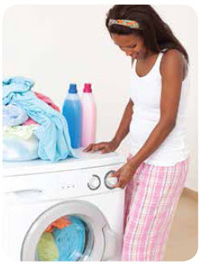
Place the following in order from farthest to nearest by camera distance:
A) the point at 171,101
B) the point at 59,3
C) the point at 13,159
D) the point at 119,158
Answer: the point at 59,3 → the point at 119,158 → the point at 13,159 → the point at 171,101

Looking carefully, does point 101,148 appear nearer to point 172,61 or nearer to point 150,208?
point 150,208

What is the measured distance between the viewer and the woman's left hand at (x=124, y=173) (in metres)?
1.73

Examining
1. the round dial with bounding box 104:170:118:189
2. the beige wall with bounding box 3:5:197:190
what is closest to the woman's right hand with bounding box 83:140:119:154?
the round dial with bounding box 104:170:118:189

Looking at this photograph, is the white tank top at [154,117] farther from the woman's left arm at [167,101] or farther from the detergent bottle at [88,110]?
the detergent bottle at [88,110]

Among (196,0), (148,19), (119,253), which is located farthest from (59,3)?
(119,253)

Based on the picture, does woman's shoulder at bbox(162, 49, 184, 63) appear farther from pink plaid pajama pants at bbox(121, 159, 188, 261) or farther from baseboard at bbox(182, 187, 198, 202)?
baseboard at bbox(182, 187, 198, 202)

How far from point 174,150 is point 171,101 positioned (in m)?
0.23

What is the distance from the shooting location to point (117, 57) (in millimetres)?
3240

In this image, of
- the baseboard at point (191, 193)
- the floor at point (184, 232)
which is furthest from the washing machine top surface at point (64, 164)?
the baseboard at point (191, 193)

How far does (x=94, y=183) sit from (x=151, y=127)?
1.03ft

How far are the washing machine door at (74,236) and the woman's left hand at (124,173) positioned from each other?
0.15 m

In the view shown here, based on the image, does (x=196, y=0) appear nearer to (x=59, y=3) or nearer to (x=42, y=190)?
(x=42, y=190)

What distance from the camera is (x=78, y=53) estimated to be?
3053mm

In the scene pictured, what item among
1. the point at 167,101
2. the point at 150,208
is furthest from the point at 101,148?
the point at 167,101
